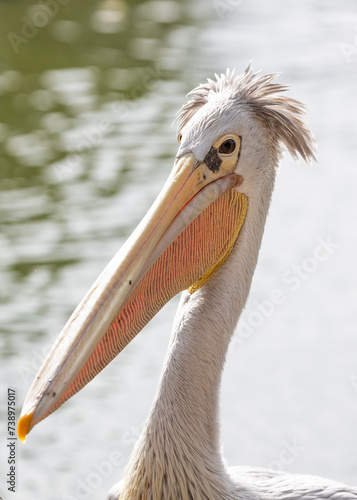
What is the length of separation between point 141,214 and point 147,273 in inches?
177

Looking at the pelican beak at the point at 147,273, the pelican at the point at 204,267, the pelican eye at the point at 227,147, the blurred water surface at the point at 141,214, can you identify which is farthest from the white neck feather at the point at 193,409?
the blurred water surface at the point at 141,214

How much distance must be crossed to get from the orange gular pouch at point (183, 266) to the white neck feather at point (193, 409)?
0.06 meters

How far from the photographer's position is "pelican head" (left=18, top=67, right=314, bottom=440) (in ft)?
9.78

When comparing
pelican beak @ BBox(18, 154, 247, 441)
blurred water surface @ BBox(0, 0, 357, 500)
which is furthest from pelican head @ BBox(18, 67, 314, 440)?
Result: blurred water surface @ BBox(0, 0, 357, 500)

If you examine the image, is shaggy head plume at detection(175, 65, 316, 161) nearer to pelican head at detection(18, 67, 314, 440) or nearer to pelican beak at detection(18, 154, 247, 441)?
pelican head at detection(18, 67, 314, 440)

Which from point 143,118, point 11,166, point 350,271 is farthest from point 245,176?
point 143,118

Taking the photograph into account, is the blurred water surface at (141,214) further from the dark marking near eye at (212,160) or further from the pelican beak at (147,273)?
the dark marking near eye at (212,160)

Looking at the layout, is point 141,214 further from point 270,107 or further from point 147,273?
point 147,273

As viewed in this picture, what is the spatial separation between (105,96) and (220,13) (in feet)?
13.0

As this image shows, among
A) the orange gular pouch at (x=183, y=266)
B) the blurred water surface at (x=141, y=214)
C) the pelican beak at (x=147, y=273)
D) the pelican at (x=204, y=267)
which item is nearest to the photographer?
the pelican beak at (x=147, y=273)

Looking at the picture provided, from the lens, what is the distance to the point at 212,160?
3.32 metres

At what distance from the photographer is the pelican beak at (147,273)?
115 inches

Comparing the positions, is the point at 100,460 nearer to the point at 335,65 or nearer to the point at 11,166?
the point at 11,166

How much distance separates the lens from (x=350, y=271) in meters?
7.39
